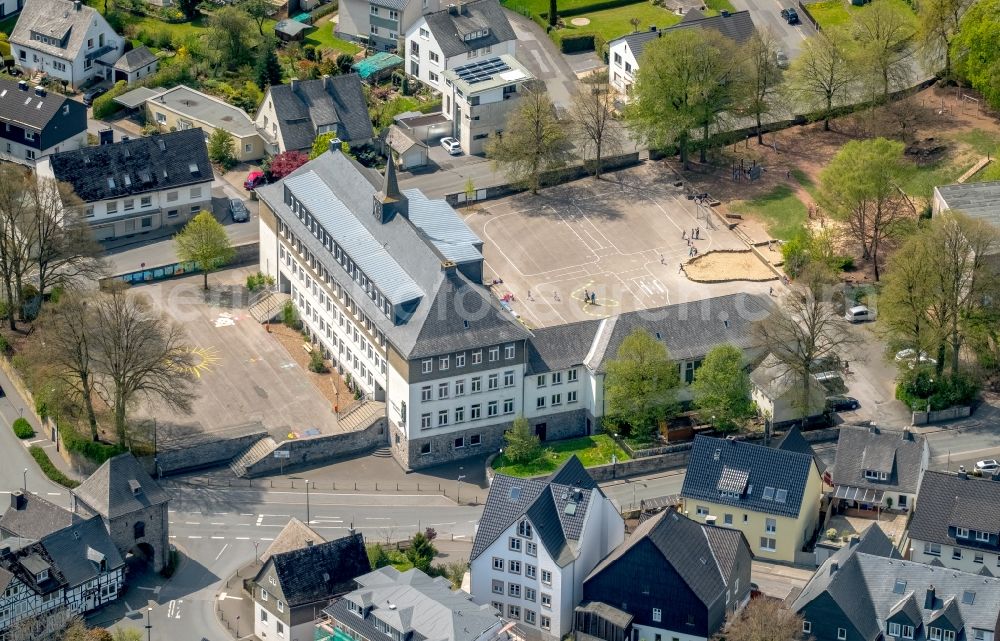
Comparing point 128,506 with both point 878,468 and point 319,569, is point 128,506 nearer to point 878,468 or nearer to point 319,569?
point 319,569

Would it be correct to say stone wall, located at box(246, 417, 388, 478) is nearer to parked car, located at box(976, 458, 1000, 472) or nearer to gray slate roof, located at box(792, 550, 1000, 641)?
gray slate roof, located at box(792, 550, 1000, 641)

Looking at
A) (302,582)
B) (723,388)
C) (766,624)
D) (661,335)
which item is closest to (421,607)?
(302,582)

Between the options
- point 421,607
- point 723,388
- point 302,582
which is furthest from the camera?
point 723,388

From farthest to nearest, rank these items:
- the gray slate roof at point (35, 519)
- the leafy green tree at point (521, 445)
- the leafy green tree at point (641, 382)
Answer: the leafy green tree at point (641, 382), the leafy green tree at point (521, 445), the gray slate roof at point (35, 519)

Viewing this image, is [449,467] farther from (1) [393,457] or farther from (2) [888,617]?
(2) [888,617]

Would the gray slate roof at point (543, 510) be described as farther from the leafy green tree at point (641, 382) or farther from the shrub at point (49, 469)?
the shrub at point (49, 469)

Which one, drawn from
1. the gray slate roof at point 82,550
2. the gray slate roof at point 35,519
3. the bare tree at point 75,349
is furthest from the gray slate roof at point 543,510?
the bare tree at point 75,349
